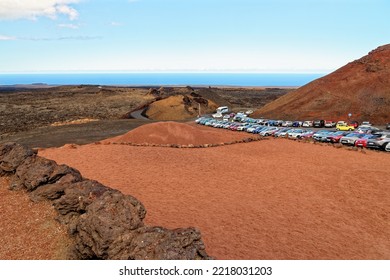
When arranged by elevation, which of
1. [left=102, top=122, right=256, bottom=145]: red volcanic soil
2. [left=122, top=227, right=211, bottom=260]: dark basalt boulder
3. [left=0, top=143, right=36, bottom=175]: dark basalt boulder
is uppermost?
[left=0, top=143, right=36, bottom=175]: dark basalt boulder

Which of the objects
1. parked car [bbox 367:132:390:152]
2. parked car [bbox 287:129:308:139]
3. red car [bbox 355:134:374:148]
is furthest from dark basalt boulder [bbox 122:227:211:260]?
parked car [bbox 287:129:308:139]

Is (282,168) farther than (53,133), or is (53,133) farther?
(53,133)

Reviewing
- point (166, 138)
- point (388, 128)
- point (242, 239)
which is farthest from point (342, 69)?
point (242, 239)

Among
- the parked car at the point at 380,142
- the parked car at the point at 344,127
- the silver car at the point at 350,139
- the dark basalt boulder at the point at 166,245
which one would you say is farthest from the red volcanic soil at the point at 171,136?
the dark basalt boulder at the point at 166,245

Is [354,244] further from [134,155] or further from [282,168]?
[134,155]

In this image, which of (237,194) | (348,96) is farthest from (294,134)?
(348,96)

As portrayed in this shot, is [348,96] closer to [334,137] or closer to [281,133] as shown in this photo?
[281,133]

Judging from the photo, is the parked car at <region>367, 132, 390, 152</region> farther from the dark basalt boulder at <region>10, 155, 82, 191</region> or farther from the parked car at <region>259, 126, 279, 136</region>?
the dark basalt boulder at <region>10, 155, 82, 191</region>
